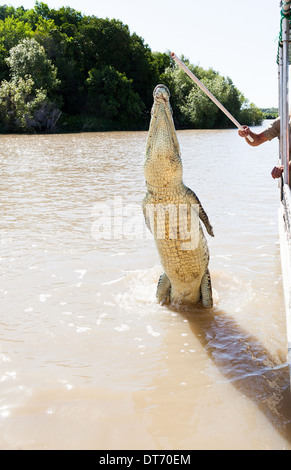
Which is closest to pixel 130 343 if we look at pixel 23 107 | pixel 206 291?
pixel 206 291

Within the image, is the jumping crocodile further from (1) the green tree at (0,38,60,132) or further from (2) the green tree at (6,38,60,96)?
(2) the green tree at (6,38,60,96)

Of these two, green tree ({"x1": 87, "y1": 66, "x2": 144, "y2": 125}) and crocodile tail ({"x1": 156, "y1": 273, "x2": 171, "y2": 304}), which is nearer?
crocodile tail ({"x1": 156, "y1": 273, "x2": 171, "y2": 304})

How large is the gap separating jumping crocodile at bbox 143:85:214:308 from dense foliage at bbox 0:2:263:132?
103 ft

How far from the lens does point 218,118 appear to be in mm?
47312

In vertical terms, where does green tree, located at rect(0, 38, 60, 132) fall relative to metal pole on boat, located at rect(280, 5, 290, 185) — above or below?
above

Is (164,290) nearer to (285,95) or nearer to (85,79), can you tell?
(285,95)

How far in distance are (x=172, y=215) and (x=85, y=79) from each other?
43599mm

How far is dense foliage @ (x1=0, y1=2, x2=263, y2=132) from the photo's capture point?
34.3 metres

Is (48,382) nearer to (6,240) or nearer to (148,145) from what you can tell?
(148,145)

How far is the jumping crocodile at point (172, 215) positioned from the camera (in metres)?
3.33

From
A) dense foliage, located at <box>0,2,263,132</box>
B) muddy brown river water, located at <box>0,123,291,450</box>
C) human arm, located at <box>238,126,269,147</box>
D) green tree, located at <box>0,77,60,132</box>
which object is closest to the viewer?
muddy brown river water, located at <box>0,123,291,450</box>

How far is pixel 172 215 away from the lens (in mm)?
3564

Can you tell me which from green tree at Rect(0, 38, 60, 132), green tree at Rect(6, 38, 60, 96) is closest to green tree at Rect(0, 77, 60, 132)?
green tree at Rect(0, 38, 60, 132)
